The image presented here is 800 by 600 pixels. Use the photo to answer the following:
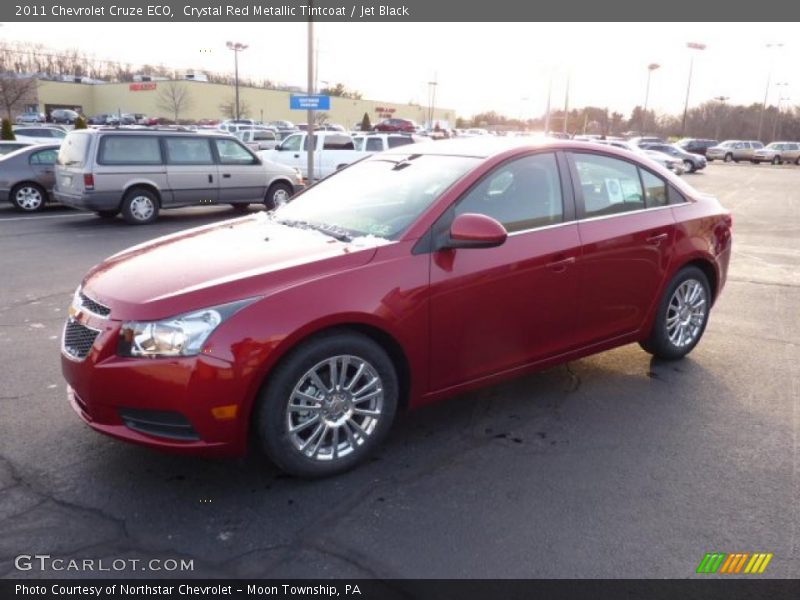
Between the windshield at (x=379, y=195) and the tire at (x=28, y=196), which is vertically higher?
the windshield at (x=379, y=195)

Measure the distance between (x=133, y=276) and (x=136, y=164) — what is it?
997 cm

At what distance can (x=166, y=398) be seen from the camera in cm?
301

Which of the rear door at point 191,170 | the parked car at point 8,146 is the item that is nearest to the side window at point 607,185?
the rear door at point 191,170

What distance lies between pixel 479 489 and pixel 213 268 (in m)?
1.75

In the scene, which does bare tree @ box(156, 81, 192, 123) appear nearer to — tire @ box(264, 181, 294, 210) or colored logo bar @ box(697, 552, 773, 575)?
tire @ box(264, 181, 294, 210)

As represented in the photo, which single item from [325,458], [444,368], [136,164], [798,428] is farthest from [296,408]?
[136,164]

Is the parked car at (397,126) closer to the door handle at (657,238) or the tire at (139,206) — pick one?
the tire at (139,206)

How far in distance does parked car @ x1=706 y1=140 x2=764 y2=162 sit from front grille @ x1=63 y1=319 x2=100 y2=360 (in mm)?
52809

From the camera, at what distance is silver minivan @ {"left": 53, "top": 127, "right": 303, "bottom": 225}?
11984 mm

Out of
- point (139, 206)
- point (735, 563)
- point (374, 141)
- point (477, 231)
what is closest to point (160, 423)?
point (477, 231)

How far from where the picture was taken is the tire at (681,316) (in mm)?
4945

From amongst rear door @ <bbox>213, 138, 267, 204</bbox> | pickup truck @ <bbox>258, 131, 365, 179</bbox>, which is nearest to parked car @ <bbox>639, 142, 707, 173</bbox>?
pickup truck @ <bbox>258, 131, 365, 179</bbox>

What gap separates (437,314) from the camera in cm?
359

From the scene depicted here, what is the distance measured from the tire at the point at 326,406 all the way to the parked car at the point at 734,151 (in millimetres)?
52048
